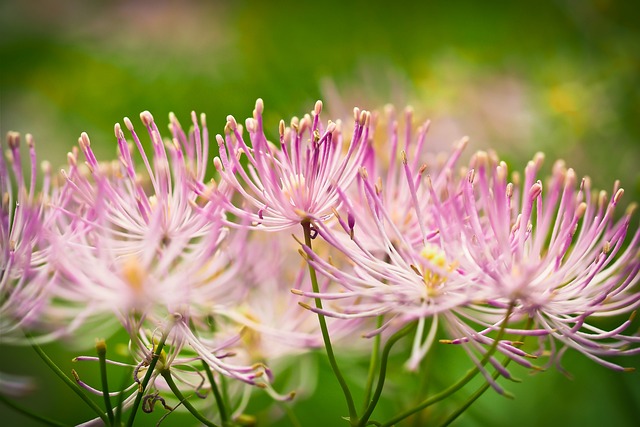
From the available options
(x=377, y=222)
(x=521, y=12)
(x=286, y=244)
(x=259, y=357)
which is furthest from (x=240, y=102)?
(x=521, y=12)

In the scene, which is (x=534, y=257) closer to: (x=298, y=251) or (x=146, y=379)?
(x=298, y=251)

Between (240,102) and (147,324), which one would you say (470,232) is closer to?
(147,324)

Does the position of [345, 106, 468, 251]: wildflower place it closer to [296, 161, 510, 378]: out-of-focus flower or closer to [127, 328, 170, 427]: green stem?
[296, 161, 510, 378]: out-of-focus flower

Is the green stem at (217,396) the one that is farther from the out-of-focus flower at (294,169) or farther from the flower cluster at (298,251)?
the out-of-focus flower at (294,169)

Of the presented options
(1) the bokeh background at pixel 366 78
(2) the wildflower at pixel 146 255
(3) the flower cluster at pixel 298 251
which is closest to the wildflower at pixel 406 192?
(3) the flower cluster at pixel 298 251

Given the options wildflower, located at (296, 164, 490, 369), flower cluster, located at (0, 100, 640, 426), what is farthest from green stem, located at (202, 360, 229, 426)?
wildflower, located at (296, 164, 490, 369)
